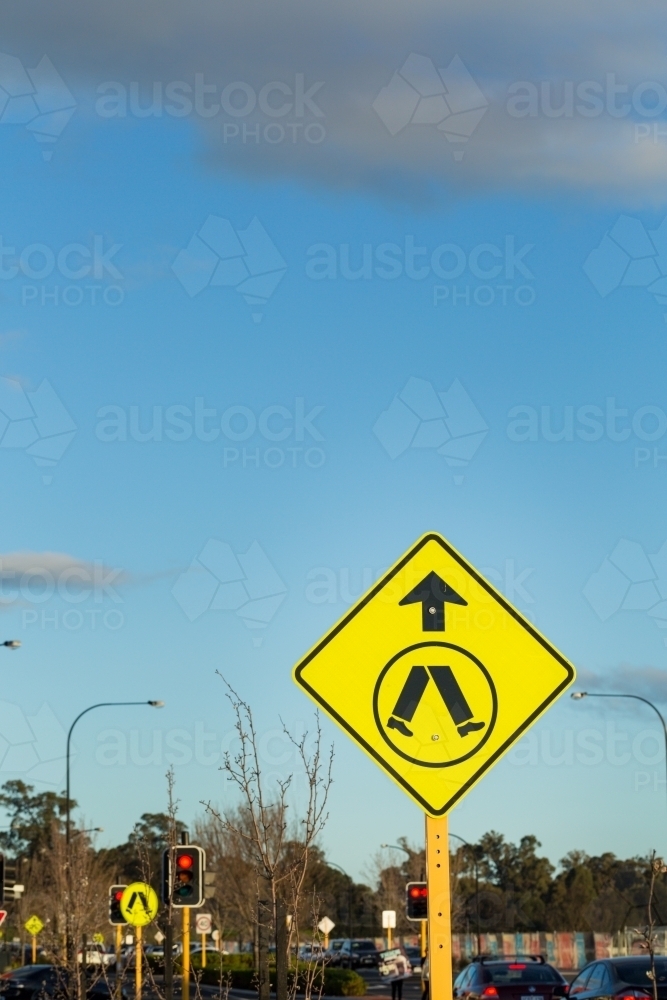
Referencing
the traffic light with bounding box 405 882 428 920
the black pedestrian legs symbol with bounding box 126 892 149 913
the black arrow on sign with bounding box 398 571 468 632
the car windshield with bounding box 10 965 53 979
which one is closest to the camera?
the black arrow on sign with bounding box 398 571 468 632

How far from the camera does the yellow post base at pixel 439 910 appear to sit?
5.31m

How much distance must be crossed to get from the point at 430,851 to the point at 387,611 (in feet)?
Answer: 3.09

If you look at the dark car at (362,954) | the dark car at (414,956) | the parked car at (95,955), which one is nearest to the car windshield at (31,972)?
the parked car at (95,955)

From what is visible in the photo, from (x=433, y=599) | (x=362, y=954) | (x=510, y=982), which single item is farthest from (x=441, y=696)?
(x=362, y=954)

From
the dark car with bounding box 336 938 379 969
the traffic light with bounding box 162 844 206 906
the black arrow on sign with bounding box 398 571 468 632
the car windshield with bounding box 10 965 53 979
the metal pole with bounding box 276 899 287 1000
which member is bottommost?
the dark car with bounding box 336 938 379 969

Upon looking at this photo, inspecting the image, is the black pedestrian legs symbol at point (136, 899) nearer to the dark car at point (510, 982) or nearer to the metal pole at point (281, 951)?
the dark car at point (510, 982)

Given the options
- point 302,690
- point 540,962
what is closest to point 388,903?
point 540,962

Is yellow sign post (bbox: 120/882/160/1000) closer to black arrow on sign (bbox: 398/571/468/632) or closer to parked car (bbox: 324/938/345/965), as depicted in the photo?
parked car (bbox: 324/938/345/965)

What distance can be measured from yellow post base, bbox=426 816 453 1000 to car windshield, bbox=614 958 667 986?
530 inches

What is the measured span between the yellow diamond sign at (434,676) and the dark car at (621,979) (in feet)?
43.4

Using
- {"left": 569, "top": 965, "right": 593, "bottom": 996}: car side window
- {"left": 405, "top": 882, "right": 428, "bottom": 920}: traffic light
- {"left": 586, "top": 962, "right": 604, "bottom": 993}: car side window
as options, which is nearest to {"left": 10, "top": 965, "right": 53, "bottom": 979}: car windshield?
{"left": 405, "top": 882, "right": 428, "bottom": 920}: traffic light

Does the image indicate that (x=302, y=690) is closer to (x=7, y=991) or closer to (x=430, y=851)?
(x=430, y=851)

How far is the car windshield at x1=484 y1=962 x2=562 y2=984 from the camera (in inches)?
889

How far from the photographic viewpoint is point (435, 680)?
18.5ft
